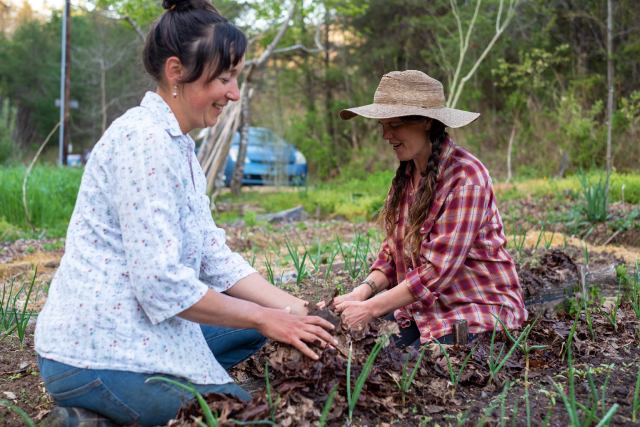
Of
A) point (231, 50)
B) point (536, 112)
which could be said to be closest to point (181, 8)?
point (231, 50)

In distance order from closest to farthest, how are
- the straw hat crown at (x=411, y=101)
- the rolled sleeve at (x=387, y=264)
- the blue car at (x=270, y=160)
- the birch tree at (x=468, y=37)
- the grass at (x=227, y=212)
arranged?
1. the straw hat crown at (x=411, y=101)
2. the rolled sleeve at (x=387, y=264)
3. the grass at (x=227, y=212)
4. the birch tree at (x=468, y=37)
5. the blue car at (x=270, y=160)

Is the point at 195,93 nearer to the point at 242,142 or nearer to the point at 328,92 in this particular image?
the point at 242,142

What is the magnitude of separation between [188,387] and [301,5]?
1192cm

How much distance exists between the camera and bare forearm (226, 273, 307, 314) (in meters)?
2.62

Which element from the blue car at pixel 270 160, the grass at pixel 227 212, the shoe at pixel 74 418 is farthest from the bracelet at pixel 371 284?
the blue car at pixel 270 160

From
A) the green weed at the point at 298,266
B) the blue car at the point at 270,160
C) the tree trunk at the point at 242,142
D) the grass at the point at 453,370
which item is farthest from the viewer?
the blue car at the point at 270,160

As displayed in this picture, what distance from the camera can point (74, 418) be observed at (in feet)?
6.85

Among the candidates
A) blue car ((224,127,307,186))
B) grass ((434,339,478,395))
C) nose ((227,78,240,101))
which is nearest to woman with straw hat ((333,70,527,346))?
grass ((434,339,478,395))

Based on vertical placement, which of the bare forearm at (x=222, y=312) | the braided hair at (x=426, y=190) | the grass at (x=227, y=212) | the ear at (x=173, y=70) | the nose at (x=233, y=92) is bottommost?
the grass at (x=227, y=212)

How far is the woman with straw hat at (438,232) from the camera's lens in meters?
2.83

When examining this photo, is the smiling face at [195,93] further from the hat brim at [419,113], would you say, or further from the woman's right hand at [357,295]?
the woman's right hand at [357,295]

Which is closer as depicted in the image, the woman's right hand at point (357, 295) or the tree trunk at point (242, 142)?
the woman's right hand at point (357, 295)

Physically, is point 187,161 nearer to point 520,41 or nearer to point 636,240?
point 636,240

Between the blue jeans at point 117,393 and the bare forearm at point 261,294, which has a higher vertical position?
the bare forearm at point 261,294
